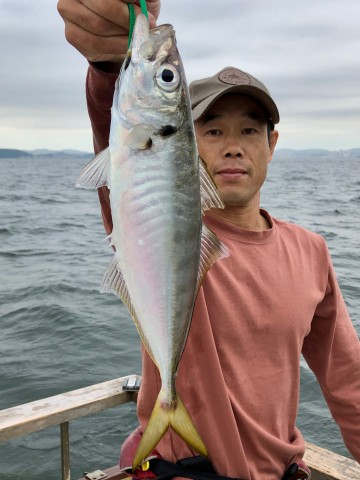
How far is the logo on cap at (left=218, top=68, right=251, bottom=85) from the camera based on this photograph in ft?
8.98

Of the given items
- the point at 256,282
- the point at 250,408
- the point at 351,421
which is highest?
the point at 256,282

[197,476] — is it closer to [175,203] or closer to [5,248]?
[175,203]

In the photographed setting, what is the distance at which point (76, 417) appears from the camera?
374 centimetres

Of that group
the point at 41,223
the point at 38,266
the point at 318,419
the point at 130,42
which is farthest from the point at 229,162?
the point at 41,223

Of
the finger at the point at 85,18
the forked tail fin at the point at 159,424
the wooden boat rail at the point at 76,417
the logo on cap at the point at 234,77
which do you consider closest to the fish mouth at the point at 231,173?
the logo on cap at the point at 234,77

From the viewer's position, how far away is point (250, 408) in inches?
102

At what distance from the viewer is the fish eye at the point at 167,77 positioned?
5.74ft

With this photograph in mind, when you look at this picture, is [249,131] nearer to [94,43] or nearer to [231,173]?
[231,173]

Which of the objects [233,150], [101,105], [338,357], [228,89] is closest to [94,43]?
[101,105]

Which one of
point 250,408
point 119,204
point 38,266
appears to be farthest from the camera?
point 38,266

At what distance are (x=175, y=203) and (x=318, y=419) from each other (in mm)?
5715

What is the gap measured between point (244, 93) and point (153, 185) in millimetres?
1254

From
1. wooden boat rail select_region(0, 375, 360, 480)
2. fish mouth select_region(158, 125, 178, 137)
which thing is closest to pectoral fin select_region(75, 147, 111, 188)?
fish mouth select_region(158, 125, 178, 137)

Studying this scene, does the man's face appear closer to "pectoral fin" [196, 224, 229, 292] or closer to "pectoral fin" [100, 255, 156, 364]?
"pectoral fin" [196, 224, 229, 292]
